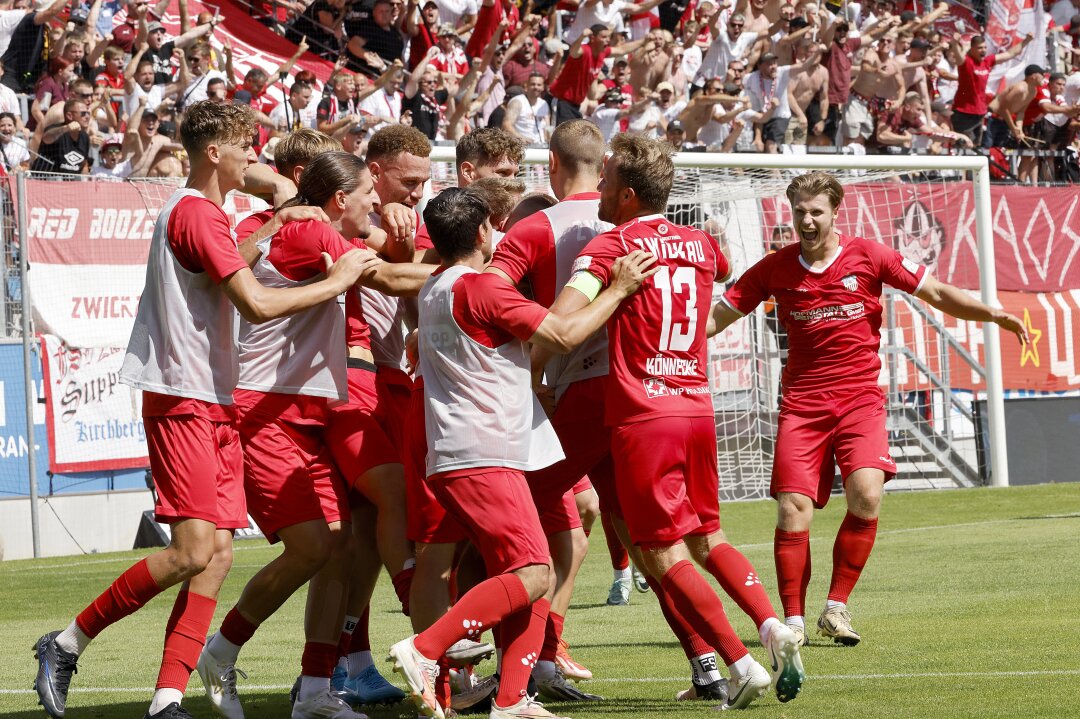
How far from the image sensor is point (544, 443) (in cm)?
568

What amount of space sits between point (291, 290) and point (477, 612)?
142 cm

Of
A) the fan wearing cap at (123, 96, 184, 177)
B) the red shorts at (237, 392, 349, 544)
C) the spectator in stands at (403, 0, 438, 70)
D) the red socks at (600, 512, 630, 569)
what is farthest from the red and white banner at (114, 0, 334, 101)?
the red shorts at (237, 392, 349, 544)

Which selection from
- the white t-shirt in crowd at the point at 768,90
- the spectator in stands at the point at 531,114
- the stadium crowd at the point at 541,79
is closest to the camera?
the stadium crowd at the point at 541,79

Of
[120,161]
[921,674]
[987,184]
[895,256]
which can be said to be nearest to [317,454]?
[921,674]

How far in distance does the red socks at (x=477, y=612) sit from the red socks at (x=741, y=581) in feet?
3.07

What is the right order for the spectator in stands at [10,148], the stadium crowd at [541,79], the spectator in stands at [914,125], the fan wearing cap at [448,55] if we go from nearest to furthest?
the spectator in stands at [10,148], the stadium crowd at [541,79], the fan wearing cap at [448,55], the spectator in stands at [914,125]

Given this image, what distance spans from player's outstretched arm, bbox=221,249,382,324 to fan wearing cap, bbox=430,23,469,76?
16.5 meters

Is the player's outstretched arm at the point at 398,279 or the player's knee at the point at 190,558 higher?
the player's outstretched arm at the point at 398,279

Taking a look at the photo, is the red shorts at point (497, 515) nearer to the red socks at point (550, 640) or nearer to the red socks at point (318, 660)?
the red socks at point (318, 660)

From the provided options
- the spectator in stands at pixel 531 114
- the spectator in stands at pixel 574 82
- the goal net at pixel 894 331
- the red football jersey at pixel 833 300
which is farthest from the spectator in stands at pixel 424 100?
the red football jersey at pixel 833 300

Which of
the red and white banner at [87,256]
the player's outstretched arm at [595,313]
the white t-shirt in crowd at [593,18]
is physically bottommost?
the player's outstretched arm at [595,313]

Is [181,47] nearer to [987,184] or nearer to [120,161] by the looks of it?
[120,161]

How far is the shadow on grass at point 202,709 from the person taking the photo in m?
6.21

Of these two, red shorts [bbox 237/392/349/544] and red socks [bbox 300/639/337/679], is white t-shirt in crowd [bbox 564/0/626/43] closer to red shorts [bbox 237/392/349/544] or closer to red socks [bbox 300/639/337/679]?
red shorts [bbox 237/392/349/544]
